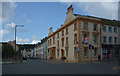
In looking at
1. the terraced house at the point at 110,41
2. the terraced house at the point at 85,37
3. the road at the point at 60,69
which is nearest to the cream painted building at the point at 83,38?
the terraced house at the point at 85,37

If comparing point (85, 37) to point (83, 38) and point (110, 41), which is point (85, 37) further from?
point (110, 41)

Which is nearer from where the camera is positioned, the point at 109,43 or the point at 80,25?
the point at 80,25

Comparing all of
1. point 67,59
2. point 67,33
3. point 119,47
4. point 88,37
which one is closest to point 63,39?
→ point 67,33

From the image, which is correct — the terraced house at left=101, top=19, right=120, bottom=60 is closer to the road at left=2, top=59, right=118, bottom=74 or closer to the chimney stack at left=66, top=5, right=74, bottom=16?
the chimney stack at left=66, top=5, right=74, bottom=16

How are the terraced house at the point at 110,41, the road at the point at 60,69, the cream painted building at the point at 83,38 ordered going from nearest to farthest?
the road at the point at 60,69 < the cream painted building at the point at 83,38 < the terraced house at the point at 110,41

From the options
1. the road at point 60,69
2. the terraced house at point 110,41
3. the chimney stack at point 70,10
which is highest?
the chimney stack at point 70,10

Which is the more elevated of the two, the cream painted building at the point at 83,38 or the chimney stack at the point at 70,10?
the chimney stack at the point at 70,10

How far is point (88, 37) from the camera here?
33.0 metres

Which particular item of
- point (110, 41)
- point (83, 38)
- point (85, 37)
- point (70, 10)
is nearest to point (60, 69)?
point (85, 37)

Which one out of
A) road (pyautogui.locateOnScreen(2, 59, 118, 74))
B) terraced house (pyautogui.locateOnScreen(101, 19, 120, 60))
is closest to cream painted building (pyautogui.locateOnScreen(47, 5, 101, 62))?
terraced house (pyautogui.locateOnScreen(101, 19, 120, 60))

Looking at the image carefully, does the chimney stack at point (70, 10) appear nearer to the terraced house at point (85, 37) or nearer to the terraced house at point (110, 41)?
the terraced house at point (85, 37)

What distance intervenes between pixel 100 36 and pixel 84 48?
5.27 m

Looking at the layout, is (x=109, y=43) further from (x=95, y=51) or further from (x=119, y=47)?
(x=95, y=51)

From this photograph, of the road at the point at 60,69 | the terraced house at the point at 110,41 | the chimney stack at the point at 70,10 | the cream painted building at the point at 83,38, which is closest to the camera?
the road at the point at 60,69
